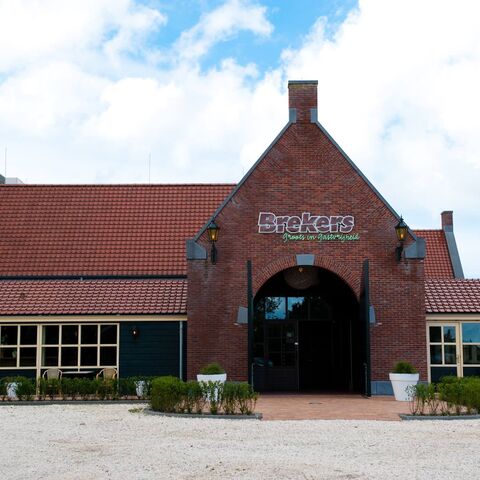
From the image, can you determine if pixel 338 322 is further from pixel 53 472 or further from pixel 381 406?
pixel 53 472

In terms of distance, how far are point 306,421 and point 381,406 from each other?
382 centimetres

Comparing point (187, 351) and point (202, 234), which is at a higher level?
point (202, 234)

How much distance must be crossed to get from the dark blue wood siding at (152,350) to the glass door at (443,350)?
300 inches

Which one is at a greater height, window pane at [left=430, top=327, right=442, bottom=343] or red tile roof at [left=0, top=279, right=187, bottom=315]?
red tile roof at [left=0, top=279, right=187, bottom=315]

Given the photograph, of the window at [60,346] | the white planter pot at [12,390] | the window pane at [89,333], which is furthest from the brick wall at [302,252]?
the white planter pot at [12,390]

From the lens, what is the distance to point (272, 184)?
23031mm

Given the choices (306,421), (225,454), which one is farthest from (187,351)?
(225,454)

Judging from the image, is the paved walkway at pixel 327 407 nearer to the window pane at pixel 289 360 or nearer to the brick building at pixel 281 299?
the brick building at pixel 281 299

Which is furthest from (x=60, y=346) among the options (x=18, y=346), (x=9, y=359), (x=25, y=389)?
(x=25, y=389)

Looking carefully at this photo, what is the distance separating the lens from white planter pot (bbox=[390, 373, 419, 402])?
20.8 m

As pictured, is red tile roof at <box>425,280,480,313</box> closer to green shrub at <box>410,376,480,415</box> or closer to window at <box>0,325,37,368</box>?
green shrub at <box>410,376,480,415</box>

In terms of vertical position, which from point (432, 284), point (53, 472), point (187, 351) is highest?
point (432, 284)

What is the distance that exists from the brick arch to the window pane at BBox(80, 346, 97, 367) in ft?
17.3

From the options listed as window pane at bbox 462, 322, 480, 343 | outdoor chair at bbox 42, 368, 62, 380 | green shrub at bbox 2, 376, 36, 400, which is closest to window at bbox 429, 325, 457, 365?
window pane at bbox 462, 322, 480, 343
